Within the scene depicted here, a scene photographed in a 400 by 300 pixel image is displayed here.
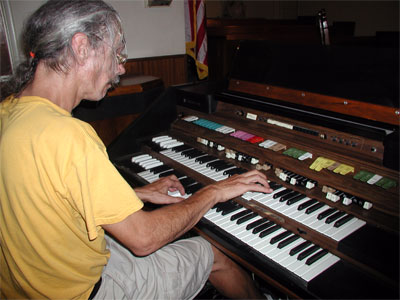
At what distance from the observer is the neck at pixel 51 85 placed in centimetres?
118

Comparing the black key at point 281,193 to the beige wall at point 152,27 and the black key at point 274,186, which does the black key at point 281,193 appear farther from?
the beige wall at point 152,27

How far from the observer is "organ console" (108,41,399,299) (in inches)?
50.3

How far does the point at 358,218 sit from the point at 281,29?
5618mm

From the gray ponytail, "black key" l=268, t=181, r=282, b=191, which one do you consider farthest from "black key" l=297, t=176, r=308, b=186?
the gray ponytail

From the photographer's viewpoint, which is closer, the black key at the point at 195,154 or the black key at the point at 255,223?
the black key at the point at 255,223

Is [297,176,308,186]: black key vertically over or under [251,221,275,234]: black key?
over

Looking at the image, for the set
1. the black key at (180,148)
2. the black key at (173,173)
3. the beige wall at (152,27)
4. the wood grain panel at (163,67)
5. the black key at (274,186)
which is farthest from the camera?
the wood grain panel at (163,67)

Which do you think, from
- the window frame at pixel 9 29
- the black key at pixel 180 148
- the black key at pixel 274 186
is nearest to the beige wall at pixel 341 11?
the window frame at pixel 9 29

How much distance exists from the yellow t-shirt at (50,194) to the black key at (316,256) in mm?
733

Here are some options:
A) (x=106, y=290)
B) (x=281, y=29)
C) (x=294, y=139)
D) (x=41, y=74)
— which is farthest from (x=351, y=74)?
(x=281, y=29)

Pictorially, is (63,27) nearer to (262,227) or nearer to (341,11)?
(262,227)

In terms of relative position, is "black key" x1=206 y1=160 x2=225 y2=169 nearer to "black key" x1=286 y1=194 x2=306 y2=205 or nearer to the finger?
the finger

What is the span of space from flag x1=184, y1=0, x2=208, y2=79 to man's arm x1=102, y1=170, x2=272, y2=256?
3303 millimetres

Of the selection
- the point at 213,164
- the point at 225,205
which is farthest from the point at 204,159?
the point at 225,205
